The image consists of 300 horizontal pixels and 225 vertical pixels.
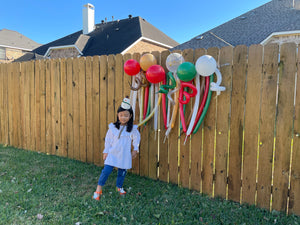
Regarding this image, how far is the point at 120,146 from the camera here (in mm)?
3188

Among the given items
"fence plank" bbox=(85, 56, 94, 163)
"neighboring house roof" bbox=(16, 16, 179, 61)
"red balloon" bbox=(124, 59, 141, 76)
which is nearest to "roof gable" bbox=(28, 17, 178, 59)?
"neighboring house roof" bbox=(16, 16, 179, 61)

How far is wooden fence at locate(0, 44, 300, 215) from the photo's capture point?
2707mm

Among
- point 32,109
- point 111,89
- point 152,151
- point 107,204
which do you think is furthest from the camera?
point 32,109

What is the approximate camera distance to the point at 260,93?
111 inches

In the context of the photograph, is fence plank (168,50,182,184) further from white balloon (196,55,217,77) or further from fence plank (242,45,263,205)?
fence plank (242,45,263,205)

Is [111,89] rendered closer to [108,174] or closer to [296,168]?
[108,174]

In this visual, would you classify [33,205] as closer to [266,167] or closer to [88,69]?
[88,69]

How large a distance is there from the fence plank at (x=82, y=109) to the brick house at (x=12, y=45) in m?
26.0

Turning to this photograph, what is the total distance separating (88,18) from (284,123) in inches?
884

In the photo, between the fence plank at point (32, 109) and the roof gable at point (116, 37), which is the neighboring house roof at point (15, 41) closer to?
the roof gable at point (116, 37)

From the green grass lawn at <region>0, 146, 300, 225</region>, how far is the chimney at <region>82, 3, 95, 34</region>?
20435 mm

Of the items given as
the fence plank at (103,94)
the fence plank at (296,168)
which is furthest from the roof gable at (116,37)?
the fence plank at (296,168)

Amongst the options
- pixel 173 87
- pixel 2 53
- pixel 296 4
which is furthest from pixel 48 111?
pixel 2 53

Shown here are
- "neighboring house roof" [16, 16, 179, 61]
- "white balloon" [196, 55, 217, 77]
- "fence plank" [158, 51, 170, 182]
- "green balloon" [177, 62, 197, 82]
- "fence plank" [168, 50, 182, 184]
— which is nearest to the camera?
"white balloon" [196, 55, 217, 77]
